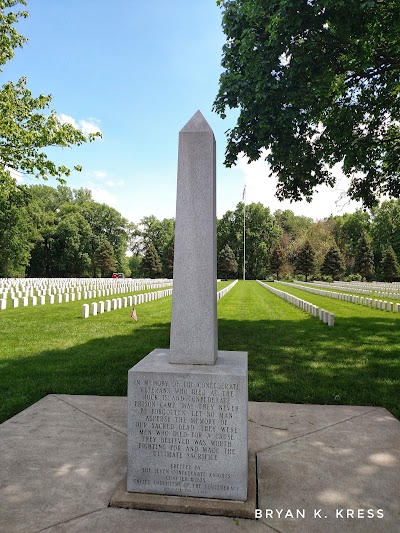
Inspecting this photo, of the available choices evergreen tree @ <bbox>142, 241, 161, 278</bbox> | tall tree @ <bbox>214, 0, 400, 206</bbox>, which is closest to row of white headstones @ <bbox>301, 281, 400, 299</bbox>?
tall tree @ <bbox>214, 0, 400, 206</bbox>

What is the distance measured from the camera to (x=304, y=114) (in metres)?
12.0

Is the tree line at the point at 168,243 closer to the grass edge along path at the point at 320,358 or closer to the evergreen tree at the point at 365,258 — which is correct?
the evergreen tree at the point at 365,258

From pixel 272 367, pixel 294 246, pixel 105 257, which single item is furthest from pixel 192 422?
pixel 294 246

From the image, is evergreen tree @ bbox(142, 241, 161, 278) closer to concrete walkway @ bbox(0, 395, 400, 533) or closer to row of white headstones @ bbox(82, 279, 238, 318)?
row of white headstones @ bbox(82, 279, 238, 318)

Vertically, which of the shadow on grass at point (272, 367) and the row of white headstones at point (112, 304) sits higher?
the row of white headstones at point (112, 304)

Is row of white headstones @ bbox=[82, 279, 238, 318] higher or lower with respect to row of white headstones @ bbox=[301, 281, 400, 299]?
lower

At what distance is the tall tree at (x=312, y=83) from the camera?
9758 millimetres

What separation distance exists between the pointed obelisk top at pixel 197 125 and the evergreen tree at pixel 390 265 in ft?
223

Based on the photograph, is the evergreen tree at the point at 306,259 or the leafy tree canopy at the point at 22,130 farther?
the evergreen tree at the point at 306,259

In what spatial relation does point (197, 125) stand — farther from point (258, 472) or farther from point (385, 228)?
point (385, 228)

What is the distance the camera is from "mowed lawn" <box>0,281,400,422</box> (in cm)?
615

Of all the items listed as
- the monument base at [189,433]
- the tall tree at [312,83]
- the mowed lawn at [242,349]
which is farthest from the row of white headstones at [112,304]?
the monument base at [189,433]

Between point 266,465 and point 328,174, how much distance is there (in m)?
13.5

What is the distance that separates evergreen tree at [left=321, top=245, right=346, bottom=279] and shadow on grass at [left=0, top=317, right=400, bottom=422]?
189 feet
